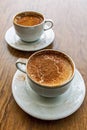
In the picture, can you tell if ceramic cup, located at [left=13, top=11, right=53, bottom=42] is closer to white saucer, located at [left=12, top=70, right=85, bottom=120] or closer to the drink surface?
the drink surface

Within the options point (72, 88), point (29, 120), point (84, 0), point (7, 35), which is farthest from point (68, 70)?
point (84, 0)

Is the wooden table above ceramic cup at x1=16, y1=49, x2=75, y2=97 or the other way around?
the other way around

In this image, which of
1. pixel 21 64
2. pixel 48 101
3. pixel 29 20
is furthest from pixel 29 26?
pixel 48 101

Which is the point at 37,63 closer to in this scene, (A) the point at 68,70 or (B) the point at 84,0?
(A) the point at 68,70

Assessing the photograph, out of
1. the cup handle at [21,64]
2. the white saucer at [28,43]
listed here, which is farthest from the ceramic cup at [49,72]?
the white saucer at [28,43]

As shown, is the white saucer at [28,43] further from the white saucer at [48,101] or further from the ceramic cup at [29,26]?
the white saucer at [48,101]

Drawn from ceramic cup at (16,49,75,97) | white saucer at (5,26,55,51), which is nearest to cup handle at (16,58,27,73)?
ceramic cup at (16,49,75,97)
